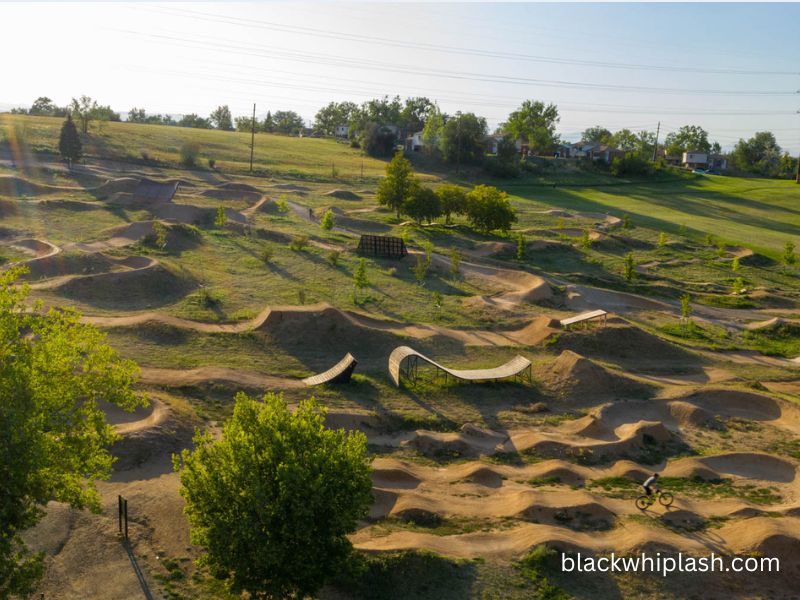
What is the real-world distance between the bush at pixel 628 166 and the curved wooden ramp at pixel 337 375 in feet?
321

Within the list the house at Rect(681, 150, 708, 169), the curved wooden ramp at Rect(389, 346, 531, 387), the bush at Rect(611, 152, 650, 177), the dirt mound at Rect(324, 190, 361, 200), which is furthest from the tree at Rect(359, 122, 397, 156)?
the curved wooden ramp at Rect(389, 346, 531, 387)

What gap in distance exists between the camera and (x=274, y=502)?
1511 cm

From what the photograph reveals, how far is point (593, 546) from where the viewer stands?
1914cm

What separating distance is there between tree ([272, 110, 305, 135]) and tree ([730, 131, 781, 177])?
93096 millimetres

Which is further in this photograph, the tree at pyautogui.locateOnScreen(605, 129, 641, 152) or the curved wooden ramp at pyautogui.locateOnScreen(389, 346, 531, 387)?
the tree at pyautogui.locateOnScreen(605, 129, 641, 152)

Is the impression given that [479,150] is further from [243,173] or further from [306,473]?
[306,473]

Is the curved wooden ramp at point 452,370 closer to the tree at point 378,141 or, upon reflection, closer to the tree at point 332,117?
the tree at point 378,141

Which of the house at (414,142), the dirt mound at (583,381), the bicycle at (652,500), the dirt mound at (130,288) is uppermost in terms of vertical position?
the house at (414,142)

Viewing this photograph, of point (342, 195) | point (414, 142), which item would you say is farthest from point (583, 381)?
point (414, 142)

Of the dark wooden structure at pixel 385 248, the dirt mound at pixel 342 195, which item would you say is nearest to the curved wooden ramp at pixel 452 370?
the dark wooden structure at pixel 385 248

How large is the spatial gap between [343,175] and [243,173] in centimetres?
1438

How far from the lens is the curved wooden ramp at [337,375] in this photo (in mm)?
29020

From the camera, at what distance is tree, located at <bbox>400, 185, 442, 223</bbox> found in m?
65.6

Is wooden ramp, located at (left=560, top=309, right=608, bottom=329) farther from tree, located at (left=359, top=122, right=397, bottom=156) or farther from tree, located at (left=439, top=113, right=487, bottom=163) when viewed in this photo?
tree, located at (left=359, top=122, right=397, bottom=156)
